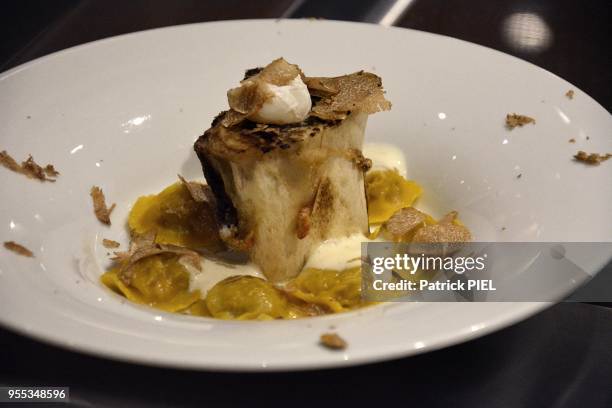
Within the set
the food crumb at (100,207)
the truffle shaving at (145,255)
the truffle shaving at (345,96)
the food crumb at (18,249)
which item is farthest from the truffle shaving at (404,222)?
the food crumb at (18,249)

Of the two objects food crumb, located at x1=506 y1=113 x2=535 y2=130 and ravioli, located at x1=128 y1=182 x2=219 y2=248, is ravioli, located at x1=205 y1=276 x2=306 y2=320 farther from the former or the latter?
food crumb, located at x1=506 y1=113 x2=535 y2=130

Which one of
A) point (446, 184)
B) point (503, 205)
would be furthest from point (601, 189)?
point (446, 184)

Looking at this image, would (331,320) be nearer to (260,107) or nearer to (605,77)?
(260,107)

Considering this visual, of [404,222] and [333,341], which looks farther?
[404,222]

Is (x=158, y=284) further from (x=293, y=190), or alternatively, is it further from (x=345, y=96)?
(x=345, y=96)

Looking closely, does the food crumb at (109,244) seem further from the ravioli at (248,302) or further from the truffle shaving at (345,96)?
the truffle shaving at (345,96)

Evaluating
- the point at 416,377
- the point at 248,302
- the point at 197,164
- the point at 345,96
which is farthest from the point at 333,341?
the point at 197,164
